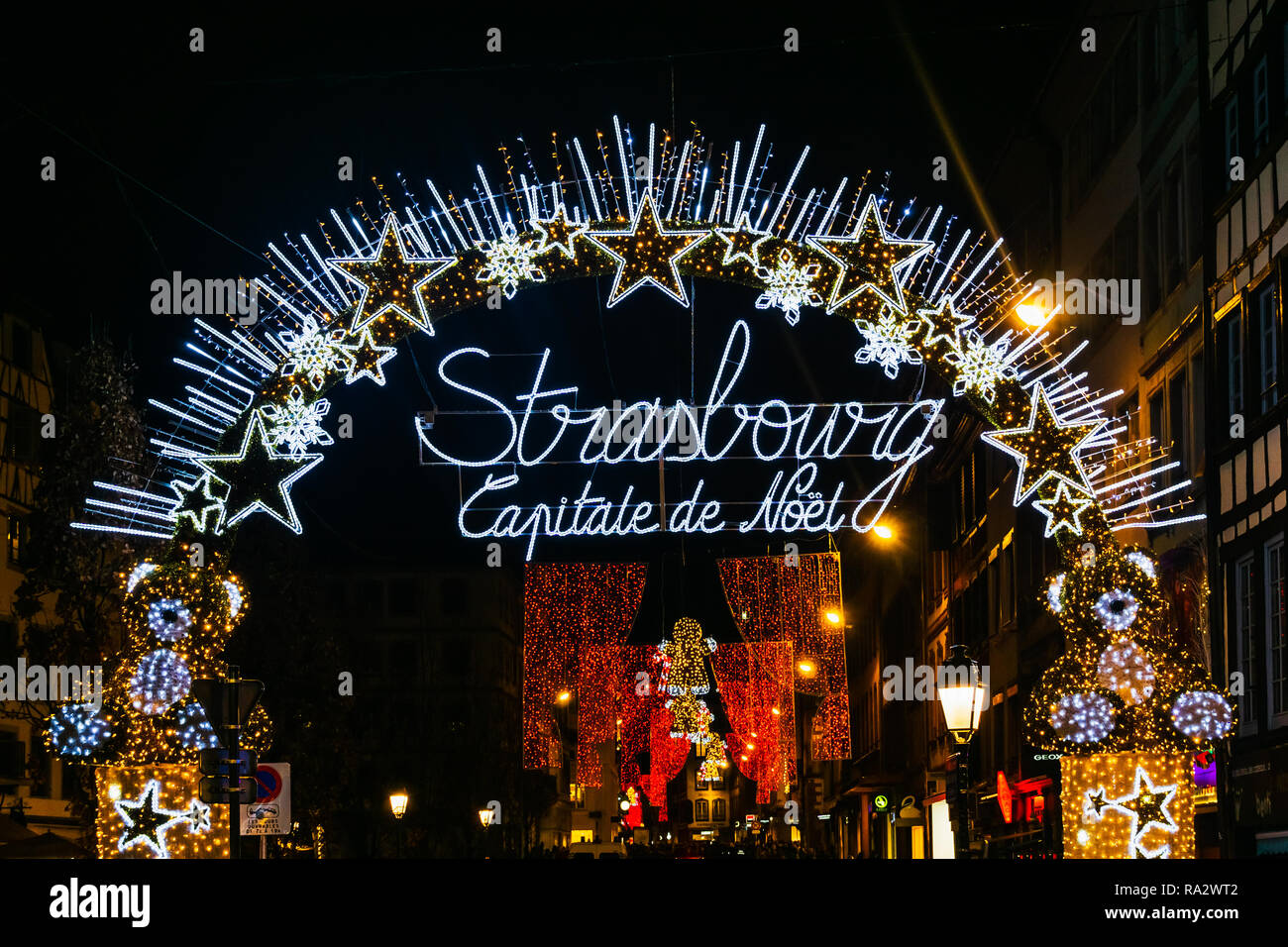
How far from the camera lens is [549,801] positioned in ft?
315

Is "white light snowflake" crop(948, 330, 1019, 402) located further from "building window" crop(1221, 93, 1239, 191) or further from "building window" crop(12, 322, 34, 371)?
"building window" crop(12, 322, 34, 371)

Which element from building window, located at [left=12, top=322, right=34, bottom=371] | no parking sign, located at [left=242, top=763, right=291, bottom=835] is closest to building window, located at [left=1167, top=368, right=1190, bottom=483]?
no parking sign, located at [left=242, top=763, right=291, bottom=835]

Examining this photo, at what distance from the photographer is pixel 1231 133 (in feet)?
75.7

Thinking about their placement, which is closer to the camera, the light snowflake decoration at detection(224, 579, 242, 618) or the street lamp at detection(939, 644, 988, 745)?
the light snowflake decoration at detection(224, 579, 242, 618)

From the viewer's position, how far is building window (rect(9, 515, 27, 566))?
3659 centimetres

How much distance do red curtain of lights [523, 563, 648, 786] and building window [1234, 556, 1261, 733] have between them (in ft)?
34.2

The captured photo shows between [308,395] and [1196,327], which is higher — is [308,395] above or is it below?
below

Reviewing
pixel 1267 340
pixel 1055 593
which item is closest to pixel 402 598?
pixel 1267 340

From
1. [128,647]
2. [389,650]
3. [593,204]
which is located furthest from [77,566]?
[389,650]

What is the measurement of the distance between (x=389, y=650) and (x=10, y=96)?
7832 centimetres

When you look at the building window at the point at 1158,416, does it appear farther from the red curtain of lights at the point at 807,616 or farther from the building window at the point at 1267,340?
the red curtain of lights at the point at 807,616

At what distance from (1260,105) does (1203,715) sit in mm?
9510

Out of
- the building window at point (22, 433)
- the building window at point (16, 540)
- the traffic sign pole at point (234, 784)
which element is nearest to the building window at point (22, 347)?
the building window at point (22, 433)

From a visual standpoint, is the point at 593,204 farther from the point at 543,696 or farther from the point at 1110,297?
the point at 543,696
